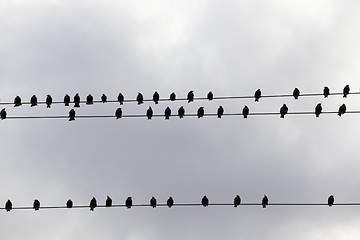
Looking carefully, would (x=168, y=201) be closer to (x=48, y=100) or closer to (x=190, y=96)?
(x=190, y=96)

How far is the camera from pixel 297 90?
2786cm

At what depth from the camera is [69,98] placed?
100 ft

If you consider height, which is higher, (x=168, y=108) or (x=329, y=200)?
(x=168, y=108)

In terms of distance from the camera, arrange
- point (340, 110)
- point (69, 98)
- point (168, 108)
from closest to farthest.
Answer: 1. point (340, 110)
2. point (168, 108)
3. point (69, 98)

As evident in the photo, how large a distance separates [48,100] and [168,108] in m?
4.60

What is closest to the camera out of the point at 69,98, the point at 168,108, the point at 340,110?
the point at 340,110

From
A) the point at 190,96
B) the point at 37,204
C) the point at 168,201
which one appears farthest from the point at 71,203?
the point at 190,96

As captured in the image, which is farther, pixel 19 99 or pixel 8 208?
pixel 19 99

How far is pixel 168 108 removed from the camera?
28516 mm

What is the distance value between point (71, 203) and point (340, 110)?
429 inches

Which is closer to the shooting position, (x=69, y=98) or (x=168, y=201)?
(x=168, y=201)

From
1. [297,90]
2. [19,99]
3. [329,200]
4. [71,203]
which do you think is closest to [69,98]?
[19,99]

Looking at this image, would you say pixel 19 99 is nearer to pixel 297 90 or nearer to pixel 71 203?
pixel 71 203

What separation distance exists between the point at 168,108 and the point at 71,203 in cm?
531
